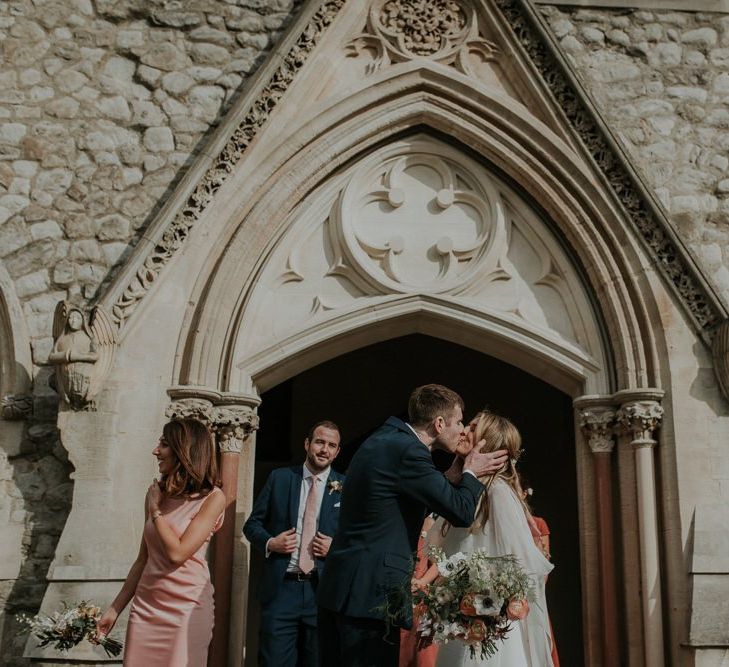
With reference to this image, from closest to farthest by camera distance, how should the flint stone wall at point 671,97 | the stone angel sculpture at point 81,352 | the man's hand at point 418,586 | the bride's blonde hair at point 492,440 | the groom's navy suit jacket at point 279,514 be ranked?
the man's hand at point 418,586, the bride's blonde hair at point 492,440, the groom's navy suit jacket at point 279,514, the stone angel sculpture at point 81,352, the flint stone wall at point 671,97

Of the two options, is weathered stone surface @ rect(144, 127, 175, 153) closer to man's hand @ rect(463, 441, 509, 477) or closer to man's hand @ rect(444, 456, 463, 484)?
man's hand @ rect(444, 456, 463, 484)

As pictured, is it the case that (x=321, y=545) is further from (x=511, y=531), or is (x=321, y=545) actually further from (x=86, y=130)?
(x=86, y=130)

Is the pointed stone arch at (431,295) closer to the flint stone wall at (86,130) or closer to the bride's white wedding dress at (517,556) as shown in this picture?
the flint stone wall at (86,130)

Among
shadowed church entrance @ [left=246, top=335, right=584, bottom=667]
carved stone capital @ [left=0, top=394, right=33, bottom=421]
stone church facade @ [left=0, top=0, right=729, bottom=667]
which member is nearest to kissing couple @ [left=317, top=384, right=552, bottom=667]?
stone church facade @ [left=0, top=0, right=729, bottom=667]

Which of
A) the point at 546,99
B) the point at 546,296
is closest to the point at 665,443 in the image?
the point at 546,296

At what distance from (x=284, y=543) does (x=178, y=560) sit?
1350 millimetres

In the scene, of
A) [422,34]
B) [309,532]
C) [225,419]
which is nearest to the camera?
[309,532]

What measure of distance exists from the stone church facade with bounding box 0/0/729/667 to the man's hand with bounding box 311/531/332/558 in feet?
3.38

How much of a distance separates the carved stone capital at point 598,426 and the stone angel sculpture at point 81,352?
3060 millimetres

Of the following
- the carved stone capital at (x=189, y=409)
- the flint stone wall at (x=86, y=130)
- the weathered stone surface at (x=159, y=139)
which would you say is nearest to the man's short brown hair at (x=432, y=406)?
the carved stone capital at (x=189, y=409)

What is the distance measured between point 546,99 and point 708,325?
189 centimetres

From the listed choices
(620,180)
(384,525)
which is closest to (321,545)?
(384,525)

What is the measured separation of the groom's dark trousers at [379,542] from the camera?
392cm

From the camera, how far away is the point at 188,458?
4.45 metres
